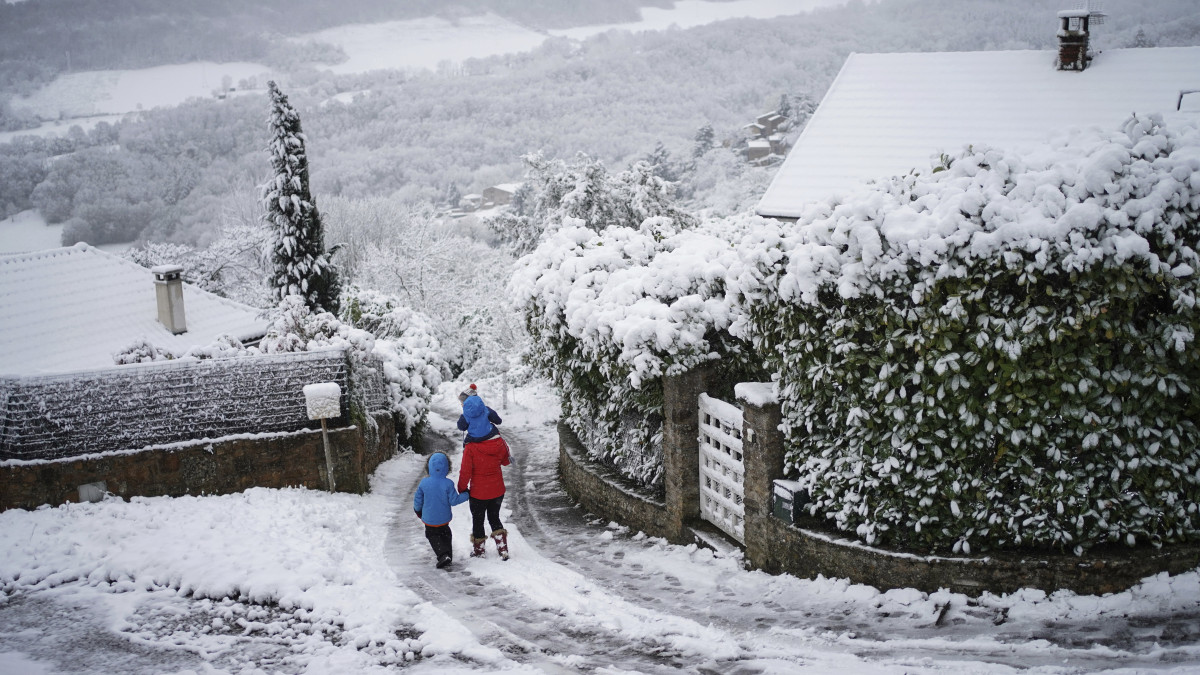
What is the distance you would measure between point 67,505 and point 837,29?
72.8 meters

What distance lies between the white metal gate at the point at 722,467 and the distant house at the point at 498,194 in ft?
189

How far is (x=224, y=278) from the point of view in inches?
1516

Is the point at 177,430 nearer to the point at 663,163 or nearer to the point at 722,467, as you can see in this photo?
the point at 722,467

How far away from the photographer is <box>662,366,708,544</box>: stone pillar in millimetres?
8227

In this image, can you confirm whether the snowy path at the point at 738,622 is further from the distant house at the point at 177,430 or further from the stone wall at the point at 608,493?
the distant house at the point at 177,430

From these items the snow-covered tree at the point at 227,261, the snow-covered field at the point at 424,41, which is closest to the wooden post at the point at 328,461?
the snow-covered tree at the point at 227,261

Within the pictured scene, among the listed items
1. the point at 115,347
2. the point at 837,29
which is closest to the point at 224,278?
the point at 115,347

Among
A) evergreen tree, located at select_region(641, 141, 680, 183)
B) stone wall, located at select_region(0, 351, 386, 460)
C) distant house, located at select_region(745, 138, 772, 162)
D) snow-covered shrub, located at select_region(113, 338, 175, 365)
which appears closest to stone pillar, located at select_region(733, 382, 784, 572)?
stone wall, located at select_region(0, 351, 386, 460)

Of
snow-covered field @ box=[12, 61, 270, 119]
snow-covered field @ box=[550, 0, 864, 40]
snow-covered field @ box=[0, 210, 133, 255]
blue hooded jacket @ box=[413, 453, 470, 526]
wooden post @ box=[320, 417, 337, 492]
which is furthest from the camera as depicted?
snow-covered field @ box=[550, 0, 864, 40]

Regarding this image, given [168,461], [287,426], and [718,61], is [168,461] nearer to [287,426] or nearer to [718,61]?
[287,426]

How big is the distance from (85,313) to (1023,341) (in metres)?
19.4

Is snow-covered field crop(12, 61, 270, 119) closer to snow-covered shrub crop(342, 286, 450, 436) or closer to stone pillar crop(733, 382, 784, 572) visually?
snow-covered shrub crop(342, 286, 450, 436)

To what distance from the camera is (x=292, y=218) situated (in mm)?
23922

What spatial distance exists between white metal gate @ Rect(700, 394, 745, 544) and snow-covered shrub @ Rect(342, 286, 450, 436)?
9.49 m
